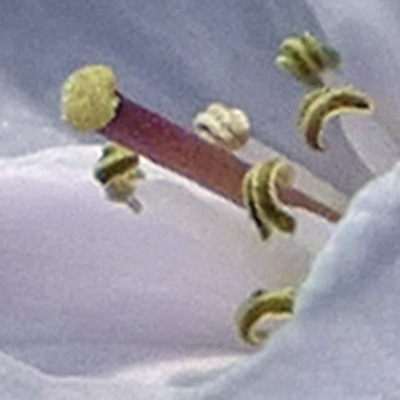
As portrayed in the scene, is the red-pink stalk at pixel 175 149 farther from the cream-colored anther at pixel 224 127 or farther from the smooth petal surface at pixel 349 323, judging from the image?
the smooth petal surface at pixel 349 323

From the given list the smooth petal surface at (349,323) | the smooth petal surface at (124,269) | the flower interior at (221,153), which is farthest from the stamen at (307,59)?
the smooth petal surface at (349,323)

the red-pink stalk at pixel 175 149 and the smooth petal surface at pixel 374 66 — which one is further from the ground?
the red-pink stalk at pixel 175 149

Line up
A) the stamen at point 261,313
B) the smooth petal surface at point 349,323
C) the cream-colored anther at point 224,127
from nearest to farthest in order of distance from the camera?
the smooth petal surface at point 349,323 → the stamen at point 261,313 → the cream-colored anther at point 224,127

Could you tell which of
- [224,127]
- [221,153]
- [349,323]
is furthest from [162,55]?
[349,323]

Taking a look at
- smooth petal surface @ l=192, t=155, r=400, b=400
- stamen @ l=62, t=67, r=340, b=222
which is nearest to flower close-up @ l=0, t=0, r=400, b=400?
stamen @ l=62, t=67, r=340, b=222

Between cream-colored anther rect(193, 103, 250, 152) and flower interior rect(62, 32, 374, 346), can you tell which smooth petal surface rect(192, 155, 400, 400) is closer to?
flower interior rect(62, 32, 374, 346)

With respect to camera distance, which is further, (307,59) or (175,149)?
(307,59)

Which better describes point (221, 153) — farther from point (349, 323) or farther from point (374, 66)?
point (349, 323)
